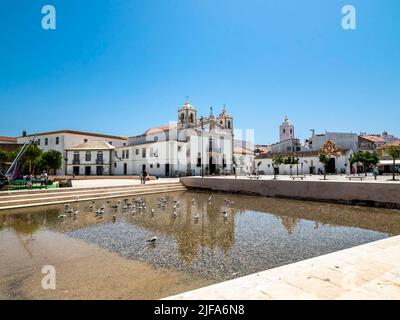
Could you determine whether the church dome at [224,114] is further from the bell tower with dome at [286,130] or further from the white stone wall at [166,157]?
the bell tower with dome at [286,130]

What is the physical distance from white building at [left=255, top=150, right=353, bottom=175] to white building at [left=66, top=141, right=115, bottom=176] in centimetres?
2844

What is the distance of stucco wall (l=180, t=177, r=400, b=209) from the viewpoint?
1278 centimetres

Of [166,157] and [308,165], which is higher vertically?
[166,157]

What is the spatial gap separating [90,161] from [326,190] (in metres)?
39.1

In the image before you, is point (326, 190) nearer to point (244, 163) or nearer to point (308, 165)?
point (308, 165)

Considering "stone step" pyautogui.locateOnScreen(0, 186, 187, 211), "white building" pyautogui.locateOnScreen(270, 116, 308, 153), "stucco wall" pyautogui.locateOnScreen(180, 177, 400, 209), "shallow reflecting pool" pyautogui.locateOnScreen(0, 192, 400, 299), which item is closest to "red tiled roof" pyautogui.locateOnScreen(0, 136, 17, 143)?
"stone step" pyautogui.locateOnScreen(0, 186, 187, 211)

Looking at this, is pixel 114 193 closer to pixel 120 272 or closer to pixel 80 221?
pixel 80 221

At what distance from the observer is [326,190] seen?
1527 centimetres

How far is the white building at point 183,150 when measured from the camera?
38375 millimetres

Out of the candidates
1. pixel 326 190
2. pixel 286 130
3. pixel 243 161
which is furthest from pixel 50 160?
pixel 286 130

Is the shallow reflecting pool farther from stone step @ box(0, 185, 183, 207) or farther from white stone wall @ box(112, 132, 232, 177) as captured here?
white stone wall @ box(112, 132, 232, 177)

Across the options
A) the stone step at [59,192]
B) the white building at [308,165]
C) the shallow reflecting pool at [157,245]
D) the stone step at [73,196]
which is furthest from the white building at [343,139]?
the stone step at [59,192]

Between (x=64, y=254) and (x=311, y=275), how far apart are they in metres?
5.62
